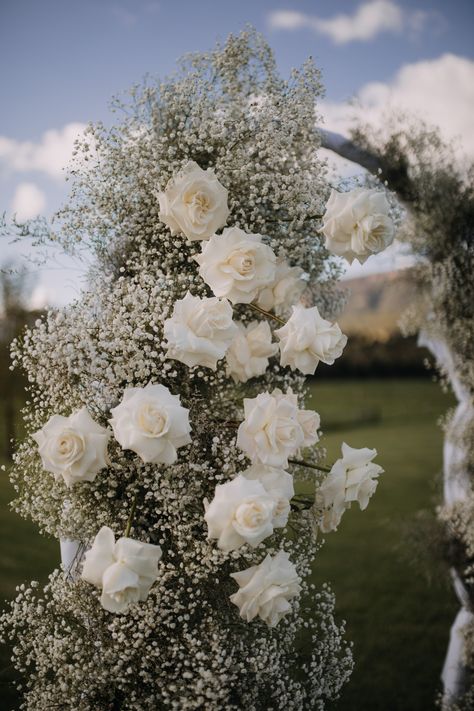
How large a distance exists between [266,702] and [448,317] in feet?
9.52

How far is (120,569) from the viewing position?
1405mm

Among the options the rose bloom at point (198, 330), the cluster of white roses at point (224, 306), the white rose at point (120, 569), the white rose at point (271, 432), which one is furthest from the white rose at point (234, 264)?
the white rose at point (120, 569)

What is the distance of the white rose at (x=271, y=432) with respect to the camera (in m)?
1.53

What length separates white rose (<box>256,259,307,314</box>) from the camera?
2051 mm

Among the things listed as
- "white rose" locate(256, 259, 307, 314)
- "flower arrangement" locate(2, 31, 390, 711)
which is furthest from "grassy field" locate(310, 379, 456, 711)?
"flower arrangement" locate(2, 31, 390, 711)

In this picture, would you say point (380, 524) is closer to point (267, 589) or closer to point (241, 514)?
point (267, 589)

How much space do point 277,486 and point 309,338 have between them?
41cm

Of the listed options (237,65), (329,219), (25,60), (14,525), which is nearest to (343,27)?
(25,60)

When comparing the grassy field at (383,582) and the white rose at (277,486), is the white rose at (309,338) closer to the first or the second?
the white rose at (277,486)

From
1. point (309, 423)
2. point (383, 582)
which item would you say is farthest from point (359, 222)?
point (383, 582)

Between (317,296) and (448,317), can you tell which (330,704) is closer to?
(317,296)

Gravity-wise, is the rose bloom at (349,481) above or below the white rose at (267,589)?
above

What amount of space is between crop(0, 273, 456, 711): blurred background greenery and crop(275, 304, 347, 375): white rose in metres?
0.94

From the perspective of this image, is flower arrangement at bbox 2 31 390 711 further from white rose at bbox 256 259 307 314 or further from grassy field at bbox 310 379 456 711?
grassy field at bbox 310 379 456 711
